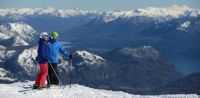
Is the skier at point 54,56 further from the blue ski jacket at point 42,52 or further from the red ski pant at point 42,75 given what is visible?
the red ski pant at point 42,75

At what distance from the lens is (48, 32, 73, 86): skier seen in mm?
24578

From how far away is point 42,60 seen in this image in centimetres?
2456

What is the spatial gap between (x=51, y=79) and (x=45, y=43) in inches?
104

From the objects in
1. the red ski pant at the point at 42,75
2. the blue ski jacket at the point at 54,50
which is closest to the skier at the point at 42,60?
the red ski pant at the point at 42,75

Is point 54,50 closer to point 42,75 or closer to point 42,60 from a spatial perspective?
point 42,60

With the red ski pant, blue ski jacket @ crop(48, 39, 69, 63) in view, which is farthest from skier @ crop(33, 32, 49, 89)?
blue ski jacket @ crop(48, 39, 69, 63)

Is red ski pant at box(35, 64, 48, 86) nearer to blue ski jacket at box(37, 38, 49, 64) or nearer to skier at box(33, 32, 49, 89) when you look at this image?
skier at box(33, 32, 49, 89)

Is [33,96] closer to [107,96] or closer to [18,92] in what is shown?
[18,92]

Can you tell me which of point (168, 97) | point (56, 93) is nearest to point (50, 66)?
point (56, 93)

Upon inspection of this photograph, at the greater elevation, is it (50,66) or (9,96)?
(50,66)

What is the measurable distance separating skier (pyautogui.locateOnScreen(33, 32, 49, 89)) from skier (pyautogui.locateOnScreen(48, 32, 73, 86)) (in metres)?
0.31

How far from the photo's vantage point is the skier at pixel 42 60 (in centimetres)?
2436

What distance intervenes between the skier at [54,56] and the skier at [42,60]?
0.31 meters

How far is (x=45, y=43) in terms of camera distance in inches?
960
